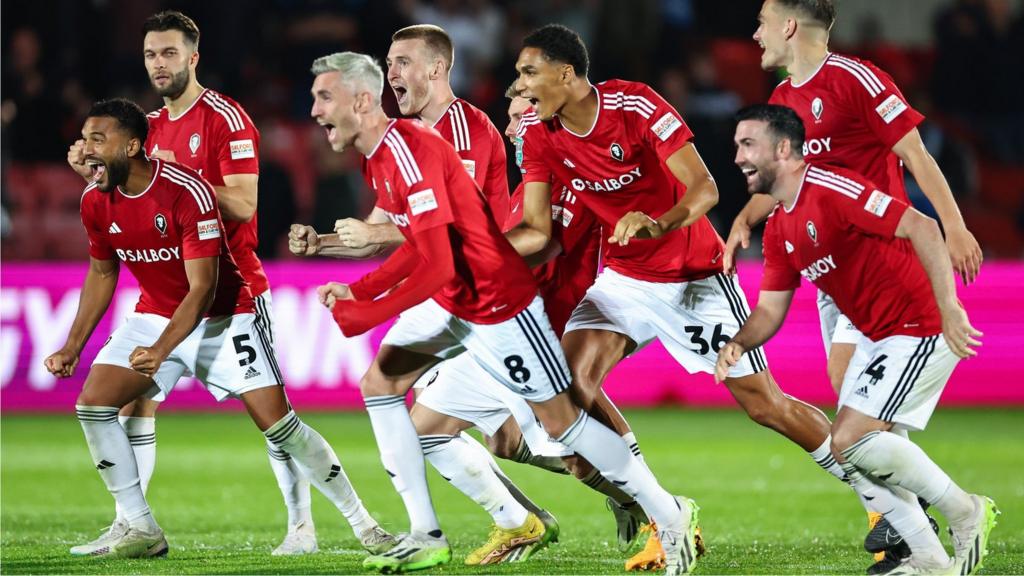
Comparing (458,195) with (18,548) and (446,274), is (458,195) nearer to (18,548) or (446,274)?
(446,274)

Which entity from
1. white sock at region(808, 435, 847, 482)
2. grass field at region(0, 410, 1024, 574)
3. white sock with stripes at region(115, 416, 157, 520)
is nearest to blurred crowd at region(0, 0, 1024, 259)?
grass field at region(0, 410, 1024, 574)

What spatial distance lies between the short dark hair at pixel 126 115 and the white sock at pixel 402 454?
1870 millimetres

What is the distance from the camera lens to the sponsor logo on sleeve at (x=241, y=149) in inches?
307

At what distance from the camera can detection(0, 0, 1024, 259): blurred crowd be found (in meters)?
16.0

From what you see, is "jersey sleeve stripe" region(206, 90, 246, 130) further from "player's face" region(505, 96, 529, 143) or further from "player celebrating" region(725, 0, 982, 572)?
"player celebrating" region(725, 0, 982, 572)

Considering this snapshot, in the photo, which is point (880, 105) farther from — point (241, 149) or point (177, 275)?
point (177, 275)

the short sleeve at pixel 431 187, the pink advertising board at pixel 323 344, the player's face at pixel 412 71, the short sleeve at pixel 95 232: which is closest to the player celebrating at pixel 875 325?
the short sleeve at pixel 431 187

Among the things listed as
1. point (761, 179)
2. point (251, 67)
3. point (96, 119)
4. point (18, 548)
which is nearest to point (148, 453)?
point (18, 548)

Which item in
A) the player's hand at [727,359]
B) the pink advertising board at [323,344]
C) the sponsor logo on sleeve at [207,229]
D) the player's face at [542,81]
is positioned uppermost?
the player's face at [542,81]

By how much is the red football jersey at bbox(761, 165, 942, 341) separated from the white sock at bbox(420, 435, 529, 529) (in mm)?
1908

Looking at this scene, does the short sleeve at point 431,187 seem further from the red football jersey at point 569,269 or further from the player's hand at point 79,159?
the player's hand at point 79,159

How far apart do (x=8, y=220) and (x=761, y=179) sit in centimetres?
1128

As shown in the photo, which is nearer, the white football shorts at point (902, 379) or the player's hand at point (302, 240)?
the white football shorts at point (902, 379)

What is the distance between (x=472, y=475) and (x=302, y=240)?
153cm
